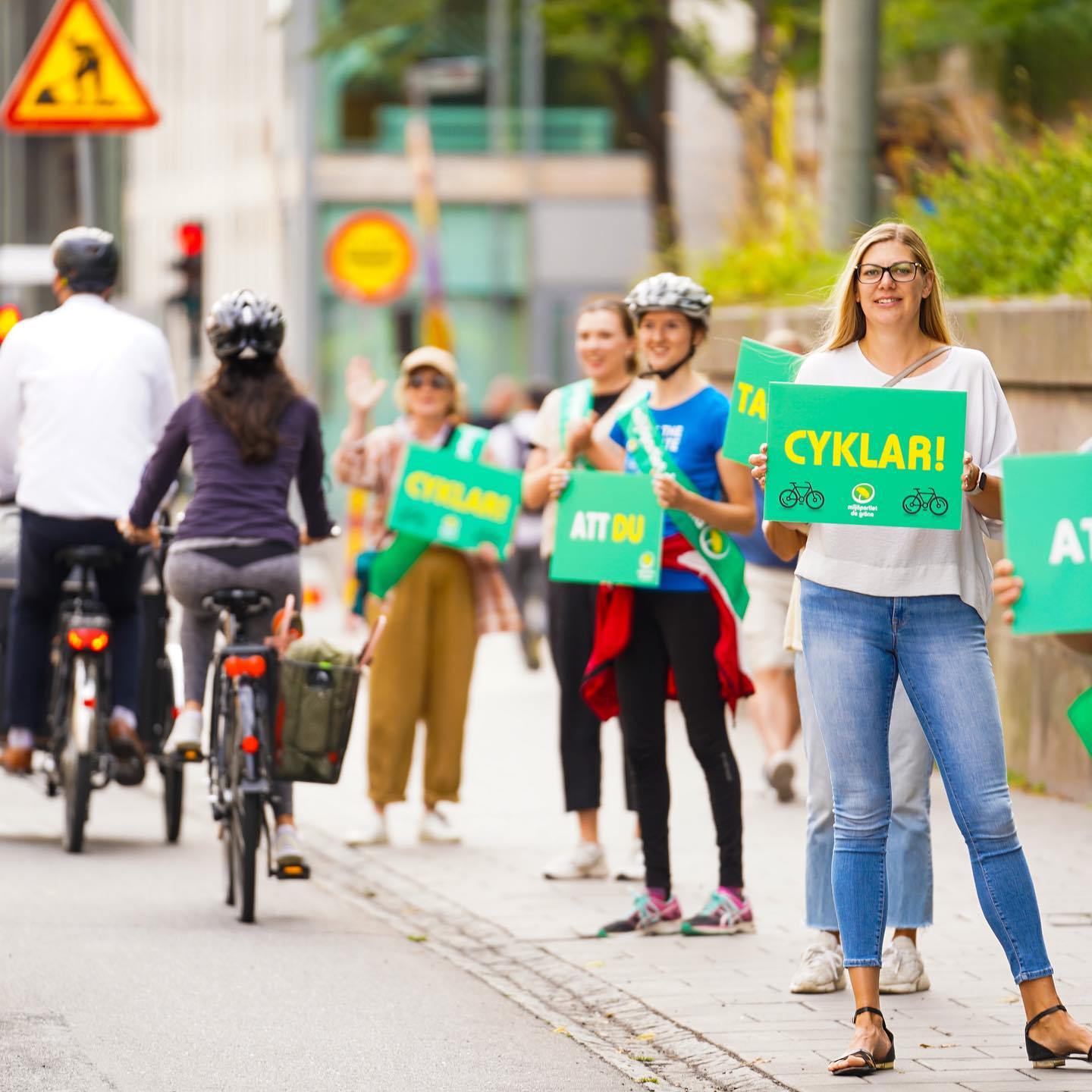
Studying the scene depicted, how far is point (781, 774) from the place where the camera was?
10.8m

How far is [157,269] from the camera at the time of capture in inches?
1884

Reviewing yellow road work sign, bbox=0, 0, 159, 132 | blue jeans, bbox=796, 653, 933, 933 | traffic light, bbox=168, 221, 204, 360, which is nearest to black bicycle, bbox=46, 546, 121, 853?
blue jeans, bbox=796, 653, 933, 933

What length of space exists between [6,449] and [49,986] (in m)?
2.84

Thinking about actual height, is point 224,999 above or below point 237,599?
below

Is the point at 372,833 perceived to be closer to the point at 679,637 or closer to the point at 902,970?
the point at 679,637

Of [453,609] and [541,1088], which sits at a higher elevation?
[453,609]

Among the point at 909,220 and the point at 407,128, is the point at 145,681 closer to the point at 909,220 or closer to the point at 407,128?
the point at 909,220

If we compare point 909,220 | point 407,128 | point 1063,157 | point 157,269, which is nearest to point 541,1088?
point 1063,157

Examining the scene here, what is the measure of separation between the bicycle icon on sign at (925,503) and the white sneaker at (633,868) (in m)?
3.41

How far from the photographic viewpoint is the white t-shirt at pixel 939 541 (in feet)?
19.5

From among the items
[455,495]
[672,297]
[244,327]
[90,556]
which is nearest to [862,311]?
[672,297]

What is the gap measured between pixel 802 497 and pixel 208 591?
2954mm

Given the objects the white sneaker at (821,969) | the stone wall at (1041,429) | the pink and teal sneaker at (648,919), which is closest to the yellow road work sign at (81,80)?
the stone wall at (1041,429)

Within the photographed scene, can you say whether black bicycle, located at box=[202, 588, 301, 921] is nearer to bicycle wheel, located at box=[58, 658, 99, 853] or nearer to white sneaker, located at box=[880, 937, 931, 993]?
bicycle wheel, located at box=[58, 658, 99, 853]
